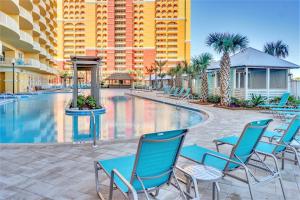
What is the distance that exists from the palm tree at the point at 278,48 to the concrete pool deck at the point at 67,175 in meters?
37.1

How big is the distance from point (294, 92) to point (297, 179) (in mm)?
15236

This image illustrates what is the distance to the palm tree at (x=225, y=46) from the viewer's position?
14296 mm

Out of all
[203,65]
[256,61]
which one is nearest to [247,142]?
[256,61]

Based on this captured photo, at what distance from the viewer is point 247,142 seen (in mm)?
3109

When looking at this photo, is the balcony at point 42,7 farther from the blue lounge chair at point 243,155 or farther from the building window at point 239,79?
the blue lounge chair at point 243,155

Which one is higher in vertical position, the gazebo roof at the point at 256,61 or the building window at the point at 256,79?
the gazebo roof at the point at 256,61

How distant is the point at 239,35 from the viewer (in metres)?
14.4

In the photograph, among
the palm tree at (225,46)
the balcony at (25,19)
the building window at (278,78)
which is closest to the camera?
the palm tree at (225,46)

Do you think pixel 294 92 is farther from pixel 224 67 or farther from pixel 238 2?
pixel 238 2

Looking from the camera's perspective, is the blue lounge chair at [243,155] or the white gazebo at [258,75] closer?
the blue lounge chair at [243,155]

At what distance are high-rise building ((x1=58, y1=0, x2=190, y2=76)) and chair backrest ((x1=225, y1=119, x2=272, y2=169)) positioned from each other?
74.0 metres

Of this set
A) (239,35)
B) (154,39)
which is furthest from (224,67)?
(154,39)

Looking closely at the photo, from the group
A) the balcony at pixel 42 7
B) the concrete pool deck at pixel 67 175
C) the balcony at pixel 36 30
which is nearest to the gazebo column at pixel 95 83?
the concrete pool deck at pixel 67 175

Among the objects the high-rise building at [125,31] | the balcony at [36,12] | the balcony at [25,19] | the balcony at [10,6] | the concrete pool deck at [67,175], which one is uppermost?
the high-rise building at [125,31]
